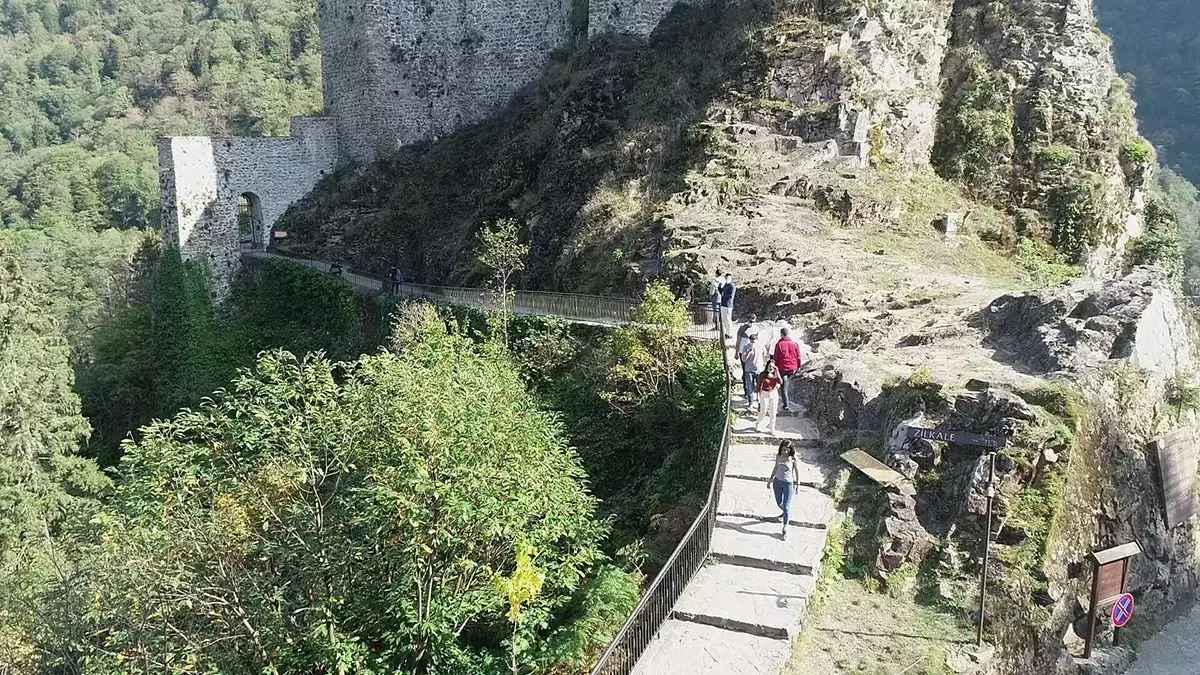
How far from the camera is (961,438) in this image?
9094 mm

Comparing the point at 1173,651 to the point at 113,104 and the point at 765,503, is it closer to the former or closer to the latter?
the point at 765,503

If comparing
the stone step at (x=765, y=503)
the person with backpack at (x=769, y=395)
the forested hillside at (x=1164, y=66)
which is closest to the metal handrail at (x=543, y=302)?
the person with backpack at (x=769, y=395)

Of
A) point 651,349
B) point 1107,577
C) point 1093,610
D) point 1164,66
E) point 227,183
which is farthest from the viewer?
point 1164,66

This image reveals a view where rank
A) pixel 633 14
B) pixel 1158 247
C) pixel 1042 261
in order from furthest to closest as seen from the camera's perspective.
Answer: pixel 633 14, pixel 1158 247, pixel 1042 261

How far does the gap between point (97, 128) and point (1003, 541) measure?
103511 millimetres

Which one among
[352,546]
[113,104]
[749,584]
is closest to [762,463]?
[749,584]

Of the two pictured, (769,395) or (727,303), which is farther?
(727,303)

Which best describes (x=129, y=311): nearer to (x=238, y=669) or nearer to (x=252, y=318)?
(x=252, y=318)

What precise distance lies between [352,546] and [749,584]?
4.94 metres

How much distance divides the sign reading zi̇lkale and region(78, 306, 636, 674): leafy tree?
14.0ft

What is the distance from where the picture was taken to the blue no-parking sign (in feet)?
27.3

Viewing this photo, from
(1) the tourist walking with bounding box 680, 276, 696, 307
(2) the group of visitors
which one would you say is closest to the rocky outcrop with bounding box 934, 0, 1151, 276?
(1) the tourist walking with bounding box 680, 276, 696, 307

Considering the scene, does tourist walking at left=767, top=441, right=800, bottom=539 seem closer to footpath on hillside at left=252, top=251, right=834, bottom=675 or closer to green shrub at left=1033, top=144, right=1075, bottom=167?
footpath on hillside at left=252, top=251, right=834, bottom=675

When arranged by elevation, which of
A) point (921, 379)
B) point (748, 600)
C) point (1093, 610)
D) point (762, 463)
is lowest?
point (748, 600)
